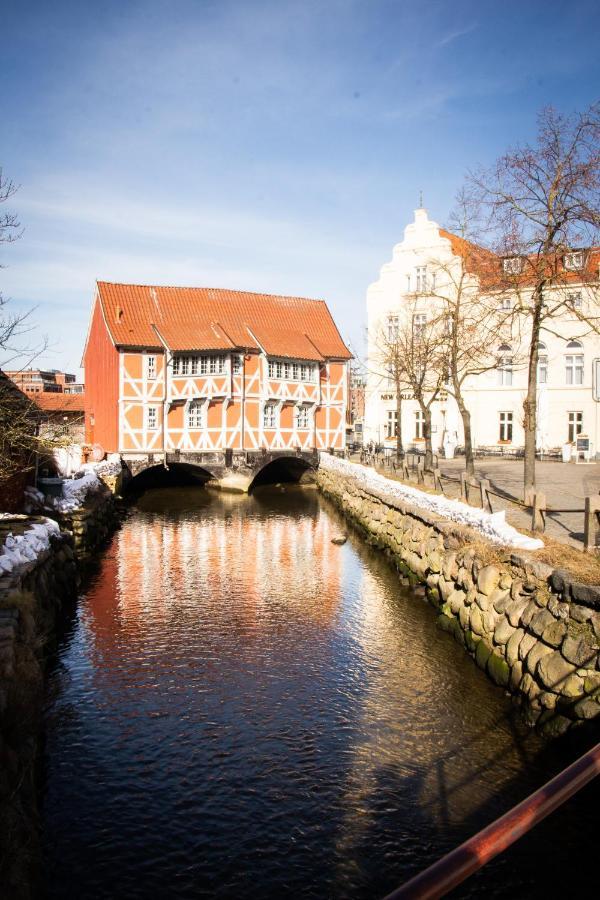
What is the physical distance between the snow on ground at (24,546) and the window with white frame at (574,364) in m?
33.9

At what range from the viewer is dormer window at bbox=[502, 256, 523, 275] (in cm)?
1650

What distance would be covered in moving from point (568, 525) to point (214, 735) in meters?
8.70

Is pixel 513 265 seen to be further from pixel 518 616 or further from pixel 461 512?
pixel 518 616

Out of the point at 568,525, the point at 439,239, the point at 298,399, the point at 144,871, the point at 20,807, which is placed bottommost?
the point at 144,871

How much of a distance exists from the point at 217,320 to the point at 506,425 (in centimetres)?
1862

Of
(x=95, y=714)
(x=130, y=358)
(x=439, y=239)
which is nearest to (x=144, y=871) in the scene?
(x=95, y=714)

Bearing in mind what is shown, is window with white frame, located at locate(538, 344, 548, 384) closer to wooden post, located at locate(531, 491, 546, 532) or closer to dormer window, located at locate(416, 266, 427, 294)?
dormer window, located at locate(416, 266, 427, 294)

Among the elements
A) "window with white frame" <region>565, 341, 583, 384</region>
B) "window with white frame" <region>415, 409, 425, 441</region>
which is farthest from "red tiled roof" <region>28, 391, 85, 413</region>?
"window with white frame" <region>565, 341, 583, 384</region>

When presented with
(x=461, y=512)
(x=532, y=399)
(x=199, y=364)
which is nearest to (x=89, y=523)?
(x=461, y=512)

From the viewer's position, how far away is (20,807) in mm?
6406

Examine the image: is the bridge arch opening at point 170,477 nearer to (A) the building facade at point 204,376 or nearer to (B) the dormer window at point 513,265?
(A) the building facade at point 204,376

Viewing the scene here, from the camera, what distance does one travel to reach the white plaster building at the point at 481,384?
4019cm

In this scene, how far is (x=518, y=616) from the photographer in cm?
1023

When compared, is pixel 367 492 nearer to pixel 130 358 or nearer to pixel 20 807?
pixel 130 358
